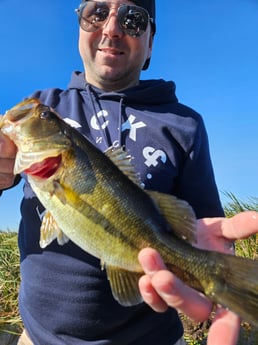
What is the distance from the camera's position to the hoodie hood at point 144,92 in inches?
150

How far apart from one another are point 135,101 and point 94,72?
493 millimetres

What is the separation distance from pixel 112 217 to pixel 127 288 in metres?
0.42

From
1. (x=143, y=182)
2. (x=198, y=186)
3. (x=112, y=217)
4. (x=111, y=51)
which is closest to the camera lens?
(x=112, y=217)

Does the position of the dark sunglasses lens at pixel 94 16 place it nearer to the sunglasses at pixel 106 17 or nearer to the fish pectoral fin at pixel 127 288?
the sunglasses at pixel 106 17

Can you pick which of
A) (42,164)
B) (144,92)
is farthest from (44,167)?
(144,92)

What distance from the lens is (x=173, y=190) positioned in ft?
11.7

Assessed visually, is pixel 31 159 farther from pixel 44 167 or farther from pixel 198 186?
pixel 198 186

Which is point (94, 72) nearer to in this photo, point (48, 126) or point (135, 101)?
point (135, 101)

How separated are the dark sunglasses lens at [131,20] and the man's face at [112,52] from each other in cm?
4

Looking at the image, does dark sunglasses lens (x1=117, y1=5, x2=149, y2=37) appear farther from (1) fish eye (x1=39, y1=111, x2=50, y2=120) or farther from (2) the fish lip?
(2) the fish lip

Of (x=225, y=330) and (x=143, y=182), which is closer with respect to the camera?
(x=225, y=330)

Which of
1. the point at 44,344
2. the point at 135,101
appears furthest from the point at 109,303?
the point at 135,101

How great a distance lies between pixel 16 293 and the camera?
7.89m

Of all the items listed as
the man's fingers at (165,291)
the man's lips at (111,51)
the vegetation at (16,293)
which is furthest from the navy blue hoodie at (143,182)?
the vegetation at (16,293)
